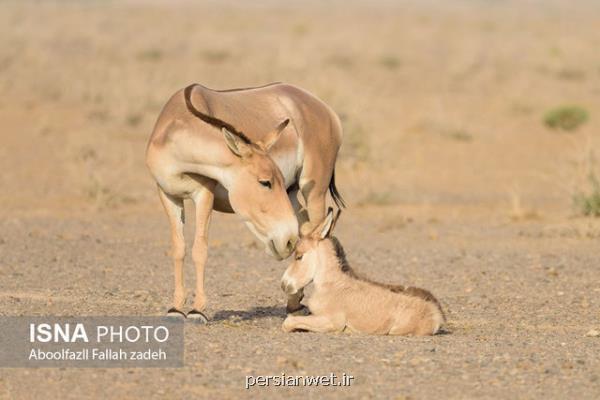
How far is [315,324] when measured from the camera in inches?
343

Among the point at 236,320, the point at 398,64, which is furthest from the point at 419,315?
the point at 398,64

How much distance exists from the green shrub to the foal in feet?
57.1

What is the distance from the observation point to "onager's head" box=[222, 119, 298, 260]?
859 cm

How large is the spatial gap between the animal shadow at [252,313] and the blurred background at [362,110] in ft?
23.8

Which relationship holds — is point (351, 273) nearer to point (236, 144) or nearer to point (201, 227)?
point (201, 227)

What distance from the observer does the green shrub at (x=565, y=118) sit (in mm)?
25469

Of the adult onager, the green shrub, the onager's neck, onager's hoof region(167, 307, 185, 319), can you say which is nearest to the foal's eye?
the adult onager

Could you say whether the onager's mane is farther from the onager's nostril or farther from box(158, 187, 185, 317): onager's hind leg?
box(158, 187, 185, 317): onager's hind leg

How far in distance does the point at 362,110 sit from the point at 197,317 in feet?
46.3

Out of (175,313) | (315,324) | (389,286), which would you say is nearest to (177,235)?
(175,313)

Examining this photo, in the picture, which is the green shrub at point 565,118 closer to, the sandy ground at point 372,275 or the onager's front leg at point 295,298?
the sandy ground at point 372,275

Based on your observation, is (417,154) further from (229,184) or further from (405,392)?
(405,392)

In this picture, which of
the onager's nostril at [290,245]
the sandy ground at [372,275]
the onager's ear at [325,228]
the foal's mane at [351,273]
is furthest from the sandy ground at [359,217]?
the onager's ear at [325,228]

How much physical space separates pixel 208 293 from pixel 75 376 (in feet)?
12.3
